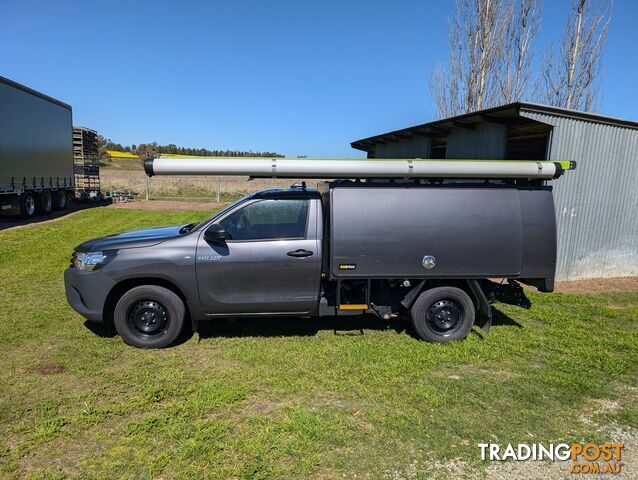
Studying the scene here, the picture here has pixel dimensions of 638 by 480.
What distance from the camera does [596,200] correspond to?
352 inches

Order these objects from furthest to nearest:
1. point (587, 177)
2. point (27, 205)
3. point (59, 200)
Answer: point (59, 200) < point (27, 205) < point (587, 177)

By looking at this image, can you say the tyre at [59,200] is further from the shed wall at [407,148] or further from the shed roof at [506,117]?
the shed roof at [506,117]

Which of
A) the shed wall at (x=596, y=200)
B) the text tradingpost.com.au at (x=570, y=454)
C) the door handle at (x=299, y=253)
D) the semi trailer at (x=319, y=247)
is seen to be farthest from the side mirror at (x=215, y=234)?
the shed wall at (x=596, y=200)

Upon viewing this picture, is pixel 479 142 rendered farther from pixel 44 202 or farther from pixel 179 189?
pixel 179 189

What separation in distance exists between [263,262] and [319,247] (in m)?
0.69

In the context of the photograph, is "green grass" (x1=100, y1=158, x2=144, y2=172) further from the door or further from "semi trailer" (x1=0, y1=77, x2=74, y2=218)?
the door

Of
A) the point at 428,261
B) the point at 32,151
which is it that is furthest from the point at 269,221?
the point at 32,151

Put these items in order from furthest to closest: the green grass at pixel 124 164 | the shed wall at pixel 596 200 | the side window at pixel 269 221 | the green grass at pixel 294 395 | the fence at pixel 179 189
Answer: the green grass at pixel 124 164, the fence at pixel 179 189, the shed wall at pixel 596 200, the side window at pixel 269 221, the green grass at pixel 294 395

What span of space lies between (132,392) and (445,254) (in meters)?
3.70

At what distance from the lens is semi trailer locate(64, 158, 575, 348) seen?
5055 millimetres

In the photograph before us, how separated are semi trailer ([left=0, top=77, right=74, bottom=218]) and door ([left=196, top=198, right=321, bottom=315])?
543 inches

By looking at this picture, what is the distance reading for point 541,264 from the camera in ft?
17.4

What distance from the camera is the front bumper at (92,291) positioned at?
504 centimetres

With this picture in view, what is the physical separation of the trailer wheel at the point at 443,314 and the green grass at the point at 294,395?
19cm
